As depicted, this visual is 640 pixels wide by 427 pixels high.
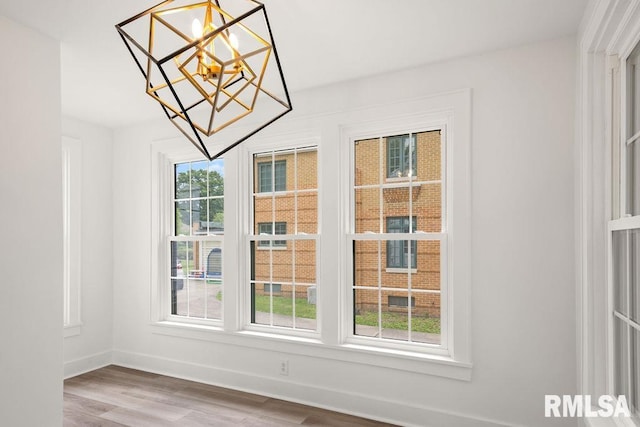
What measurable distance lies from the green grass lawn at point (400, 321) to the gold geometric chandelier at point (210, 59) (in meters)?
1.73

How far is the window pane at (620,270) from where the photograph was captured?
1.93 meters

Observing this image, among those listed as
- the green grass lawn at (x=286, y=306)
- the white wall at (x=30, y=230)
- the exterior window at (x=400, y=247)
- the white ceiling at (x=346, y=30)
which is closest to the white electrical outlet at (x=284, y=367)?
the green grass lawn at (x=286, y=306)

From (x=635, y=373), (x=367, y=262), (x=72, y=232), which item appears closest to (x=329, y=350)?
(x=367, y=262)

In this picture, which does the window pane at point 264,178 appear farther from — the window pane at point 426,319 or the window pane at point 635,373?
the window pane at point 635,373

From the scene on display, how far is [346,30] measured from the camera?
8.34 feet

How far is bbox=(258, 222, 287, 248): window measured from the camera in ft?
12.3

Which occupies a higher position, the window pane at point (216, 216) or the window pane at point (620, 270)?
the window pane at point (216, 216)

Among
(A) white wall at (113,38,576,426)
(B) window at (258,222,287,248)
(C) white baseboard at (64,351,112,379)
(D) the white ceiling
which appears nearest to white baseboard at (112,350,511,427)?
(A) white wall at (113,38,576,426)

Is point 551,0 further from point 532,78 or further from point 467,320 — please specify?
point 467,320

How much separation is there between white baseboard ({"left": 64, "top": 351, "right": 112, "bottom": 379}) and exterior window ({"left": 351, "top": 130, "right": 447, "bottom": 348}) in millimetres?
2918

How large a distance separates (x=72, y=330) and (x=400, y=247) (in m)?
3.43

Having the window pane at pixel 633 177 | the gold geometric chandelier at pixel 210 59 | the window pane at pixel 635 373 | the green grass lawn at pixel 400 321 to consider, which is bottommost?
the green grass lawn at pixel 400 321

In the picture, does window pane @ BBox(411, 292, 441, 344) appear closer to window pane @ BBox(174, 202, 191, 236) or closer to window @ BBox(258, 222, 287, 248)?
window @ BBox(258, 222, 287, 248)

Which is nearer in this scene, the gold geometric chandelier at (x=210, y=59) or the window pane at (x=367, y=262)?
the gold geometric chandelier at (x=210, y=59)
